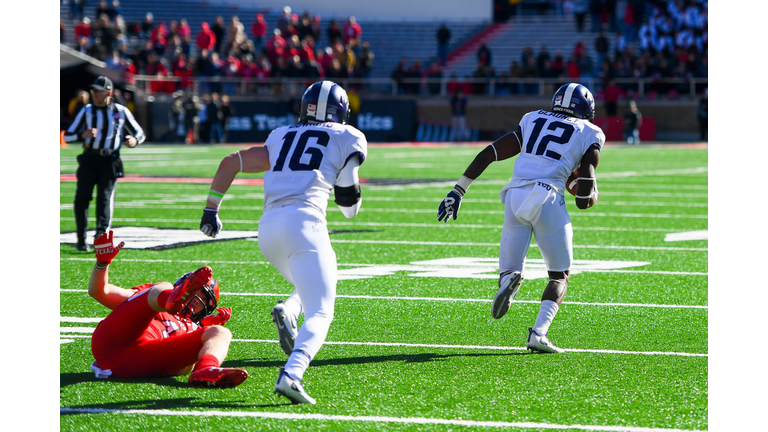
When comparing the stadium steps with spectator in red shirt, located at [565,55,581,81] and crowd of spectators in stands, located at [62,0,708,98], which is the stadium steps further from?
spectator in red shirt, located at [565,55,581,81]

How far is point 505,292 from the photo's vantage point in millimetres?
6105

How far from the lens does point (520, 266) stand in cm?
634

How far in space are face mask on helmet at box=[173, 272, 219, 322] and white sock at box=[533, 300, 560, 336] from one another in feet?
6.17

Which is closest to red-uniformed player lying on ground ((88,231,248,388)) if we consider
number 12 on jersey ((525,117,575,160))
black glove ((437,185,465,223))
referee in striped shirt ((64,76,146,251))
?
black glove ((437,185,465,223))

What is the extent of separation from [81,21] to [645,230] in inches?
1044

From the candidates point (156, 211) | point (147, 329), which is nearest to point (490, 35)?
point (156, 211)

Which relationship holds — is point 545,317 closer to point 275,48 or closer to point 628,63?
point 628,63

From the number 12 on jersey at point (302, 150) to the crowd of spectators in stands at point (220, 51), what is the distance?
27.3 meters

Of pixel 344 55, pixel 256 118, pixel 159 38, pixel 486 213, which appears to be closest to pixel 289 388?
pixel 486 213

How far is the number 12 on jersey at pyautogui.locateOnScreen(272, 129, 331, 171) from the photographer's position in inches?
201

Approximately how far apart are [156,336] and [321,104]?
147 centimetres

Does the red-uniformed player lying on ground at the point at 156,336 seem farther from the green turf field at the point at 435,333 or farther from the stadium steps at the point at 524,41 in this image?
the stadium steps at the point at 524,41

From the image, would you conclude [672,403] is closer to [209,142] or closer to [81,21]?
[209,142]

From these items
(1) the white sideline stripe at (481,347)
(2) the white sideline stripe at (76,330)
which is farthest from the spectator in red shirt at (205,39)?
(1) the white sideline stripe at (481,347)
